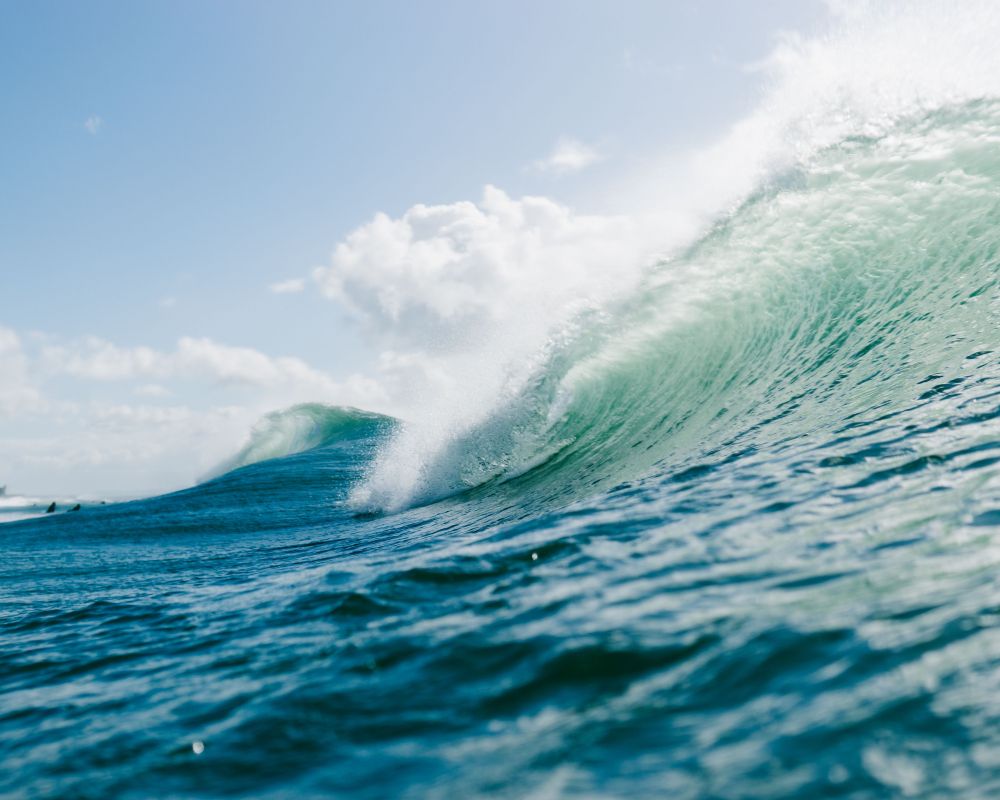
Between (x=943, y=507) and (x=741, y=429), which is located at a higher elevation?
(x=741, y=429)

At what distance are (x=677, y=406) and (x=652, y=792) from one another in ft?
24.8

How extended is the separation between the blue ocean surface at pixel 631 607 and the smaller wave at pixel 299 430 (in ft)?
55.7

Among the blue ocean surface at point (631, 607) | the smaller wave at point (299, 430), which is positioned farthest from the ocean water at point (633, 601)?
the smaller wave at point (299, 430)

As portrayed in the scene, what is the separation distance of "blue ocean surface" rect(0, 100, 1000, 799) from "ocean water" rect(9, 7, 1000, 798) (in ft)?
0.06

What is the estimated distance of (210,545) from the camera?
404 inches

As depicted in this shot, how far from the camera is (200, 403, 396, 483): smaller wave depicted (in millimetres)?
27469

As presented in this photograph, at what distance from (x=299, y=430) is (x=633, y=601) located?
28.5 meters

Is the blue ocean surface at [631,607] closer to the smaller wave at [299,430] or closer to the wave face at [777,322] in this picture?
the wave face at [777,322]

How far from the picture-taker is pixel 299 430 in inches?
1203

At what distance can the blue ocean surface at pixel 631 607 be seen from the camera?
2369 mm

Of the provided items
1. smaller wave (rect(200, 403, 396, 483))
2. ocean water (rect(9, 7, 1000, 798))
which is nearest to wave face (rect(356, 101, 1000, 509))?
ocean water (rect(9, 7, 1000, 798))

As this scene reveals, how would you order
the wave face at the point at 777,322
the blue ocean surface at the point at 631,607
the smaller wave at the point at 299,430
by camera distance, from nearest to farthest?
the blue ocean surface at the point at 631,607, the wave face at the point at 777,322, the smaller wave at the point at 299,430

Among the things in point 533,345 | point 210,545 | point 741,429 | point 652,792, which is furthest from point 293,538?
point 652,792

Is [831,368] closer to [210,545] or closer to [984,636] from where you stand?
[984,636]
